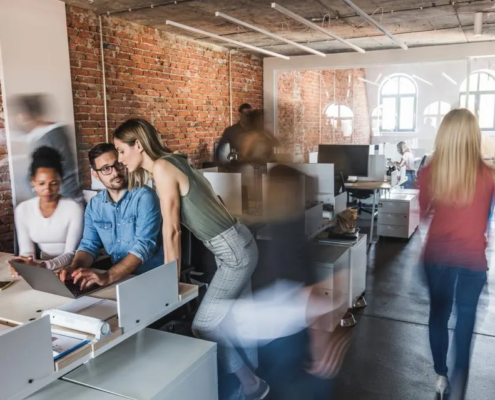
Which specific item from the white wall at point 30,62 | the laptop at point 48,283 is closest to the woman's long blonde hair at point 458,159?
the laptop at point 48,283

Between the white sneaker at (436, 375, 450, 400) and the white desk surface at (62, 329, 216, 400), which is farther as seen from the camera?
the white sneaker at (436, 375, 450, 400)

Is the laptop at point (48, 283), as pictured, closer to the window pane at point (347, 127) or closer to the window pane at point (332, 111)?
the window pane at point (332, 111)

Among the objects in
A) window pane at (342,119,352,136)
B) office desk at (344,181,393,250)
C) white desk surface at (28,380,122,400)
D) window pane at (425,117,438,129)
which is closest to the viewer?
white desk surface at (28,380,122,400)

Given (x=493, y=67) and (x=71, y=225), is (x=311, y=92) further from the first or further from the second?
(x=71, y=225)

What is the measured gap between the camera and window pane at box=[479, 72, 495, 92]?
1167 centimetres

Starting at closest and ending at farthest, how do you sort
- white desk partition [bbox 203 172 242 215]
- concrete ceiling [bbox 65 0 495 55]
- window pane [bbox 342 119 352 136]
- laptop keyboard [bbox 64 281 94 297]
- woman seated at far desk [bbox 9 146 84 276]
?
laptop keyboard [bbox 64 281 94 297]
woman seated at far desk [bbox 9 146 84 276]
white desk partition [bbox 203 172 242 215]
concrete ceiling [bbox 65 0 495 55]
window pane [bbox 342 119 352 136]

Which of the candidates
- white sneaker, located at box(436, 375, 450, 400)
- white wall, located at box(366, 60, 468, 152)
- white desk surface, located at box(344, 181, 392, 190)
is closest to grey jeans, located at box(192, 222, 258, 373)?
white sneaker, located at box(436, 375, 450, 400)

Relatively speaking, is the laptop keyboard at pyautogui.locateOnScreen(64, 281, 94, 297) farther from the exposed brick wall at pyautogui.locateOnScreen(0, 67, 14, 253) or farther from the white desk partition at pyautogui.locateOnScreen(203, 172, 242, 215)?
the exposed brick wall at pyautogui.locateOnScreen(0, 67, 14, 253)

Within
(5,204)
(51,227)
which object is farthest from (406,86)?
(51,227)

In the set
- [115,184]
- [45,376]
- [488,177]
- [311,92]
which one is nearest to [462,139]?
[488,177]

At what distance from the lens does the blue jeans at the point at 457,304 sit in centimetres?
223

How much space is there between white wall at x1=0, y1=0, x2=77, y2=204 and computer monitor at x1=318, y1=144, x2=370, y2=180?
132 inches

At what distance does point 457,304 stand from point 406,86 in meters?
11.3

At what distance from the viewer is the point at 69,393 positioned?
5.29ft
